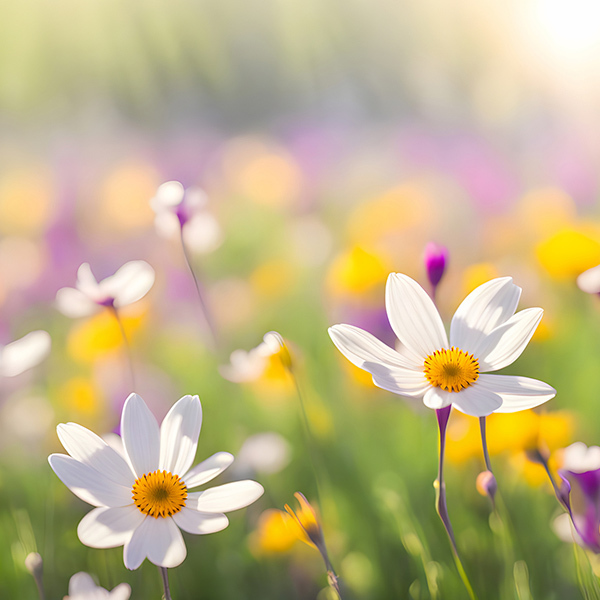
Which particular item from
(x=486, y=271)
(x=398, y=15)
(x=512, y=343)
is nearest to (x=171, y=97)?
(x=398, y=15)

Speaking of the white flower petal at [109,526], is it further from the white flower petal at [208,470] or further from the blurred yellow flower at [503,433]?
the blurred yellow flower at [503,433]

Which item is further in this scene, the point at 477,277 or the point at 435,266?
→ the point at 477,277

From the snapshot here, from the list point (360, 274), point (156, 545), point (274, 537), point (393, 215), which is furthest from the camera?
point (393, 215)

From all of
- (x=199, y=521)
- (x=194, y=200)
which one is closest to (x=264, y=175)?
(x=194, y=200)

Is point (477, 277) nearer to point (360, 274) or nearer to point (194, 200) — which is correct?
point (360, 274)

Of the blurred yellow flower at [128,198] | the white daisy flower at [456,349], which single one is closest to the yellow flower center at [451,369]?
the white daisy flower at [456,349]

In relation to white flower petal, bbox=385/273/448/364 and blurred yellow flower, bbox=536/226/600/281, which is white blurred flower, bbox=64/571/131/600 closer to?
white flower petal, bbox=385/273/448/364

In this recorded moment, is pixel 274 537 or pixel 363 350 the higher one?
pixel 363 350

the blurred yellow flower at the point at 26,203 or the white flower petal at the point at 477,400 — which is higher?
the blurred yellow flower at the point at 26,203
